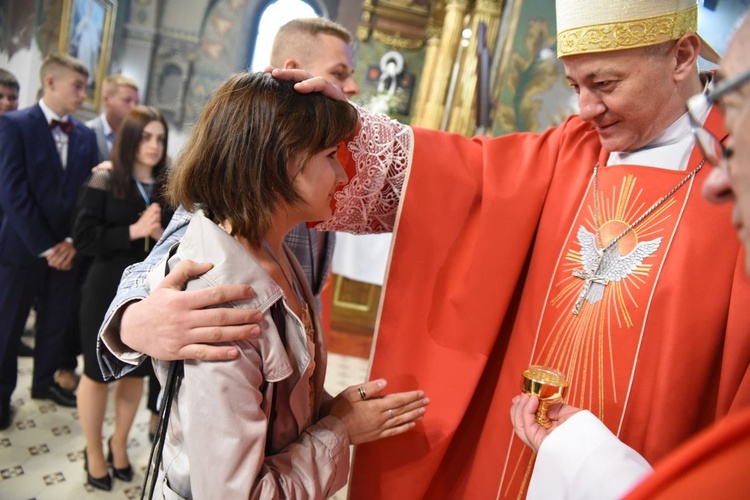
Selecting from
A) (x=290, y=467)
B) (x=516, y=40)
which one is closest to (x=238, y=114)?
(x=290, y=467)

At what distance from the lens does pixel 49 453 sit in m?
3.05

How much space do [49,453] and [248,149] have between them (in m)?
2.83

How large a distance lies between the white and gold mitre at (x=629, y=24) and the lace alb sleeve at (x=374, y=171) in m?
0.50

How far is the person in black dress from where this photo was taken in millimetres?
2791

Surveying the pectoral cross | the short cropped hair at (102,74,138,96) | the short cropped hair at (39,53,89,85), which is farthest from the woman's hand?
the short cropped hair at (102,74,138,96)

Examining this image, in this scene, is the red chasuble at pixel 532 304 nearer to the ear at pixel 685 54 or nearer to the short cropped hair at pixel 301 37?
the ear at pixel 685 54

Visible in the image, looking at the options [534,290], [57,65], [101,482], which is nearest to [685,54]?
[534,290]

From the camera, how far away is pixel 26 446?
3.08 metres

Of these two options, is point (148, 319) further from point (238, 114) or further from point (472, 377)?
point (472, 377)

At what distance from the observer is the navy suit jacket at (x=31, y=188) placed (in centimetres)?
324

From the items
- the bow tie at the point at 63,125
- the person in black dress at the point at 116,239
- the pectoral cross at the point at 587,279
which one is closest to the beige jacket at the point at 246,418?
the pectoral cross at the point at 587,279

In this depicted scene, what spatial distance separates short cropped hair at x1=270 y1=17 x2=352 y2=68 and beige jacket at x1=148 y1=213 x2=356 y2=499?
1316 millimetres

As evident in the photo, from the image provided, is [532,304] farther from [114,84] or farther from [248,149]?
[114,84]

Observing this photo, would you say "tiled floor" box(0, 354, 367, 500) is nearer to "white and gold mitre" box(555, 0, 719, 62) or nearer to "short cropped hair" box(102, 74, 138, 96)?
"short cropped hair" box(102, 74, 138, 96)
